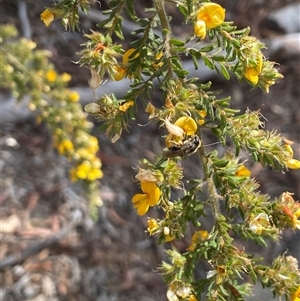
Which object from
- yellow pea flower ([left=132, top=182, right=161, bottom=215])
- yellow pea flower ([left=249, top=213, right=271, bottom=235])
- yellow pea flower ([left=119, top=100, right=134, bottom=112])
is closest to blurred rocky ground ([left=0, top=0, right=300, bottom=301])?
yellow pea flower ([left=249, top=213, right=271, bottom=235])

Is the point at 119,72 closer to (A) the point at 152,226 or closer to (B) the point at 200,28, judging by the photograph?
(B) the point at 200,28

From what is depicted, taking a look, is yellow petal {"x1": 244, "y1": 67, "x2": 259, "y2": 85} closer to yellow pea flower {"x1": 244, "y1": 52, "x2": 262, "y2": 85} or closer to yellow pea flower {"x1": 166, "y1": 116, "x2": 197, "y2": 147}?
yellow pea flower {"x1": 244, "y1": 52, "x2": 262, "y2": 85}

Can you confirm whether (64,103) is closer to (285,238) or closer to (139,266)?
(139,266)

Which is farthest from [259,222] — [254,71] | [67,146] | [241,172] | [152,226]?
[67,146]

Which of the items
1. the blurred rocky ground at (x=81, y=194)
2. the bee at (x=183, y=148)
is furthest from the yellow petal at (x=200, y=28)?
the blurred rocky ground at (x=81, y=194)

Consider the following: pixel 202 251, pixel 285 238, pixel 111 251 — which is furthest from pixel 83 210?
pixel 202 251

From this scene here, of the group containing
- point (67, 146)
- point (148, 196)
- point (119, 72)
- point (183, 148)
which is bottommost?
point (67, 146)
